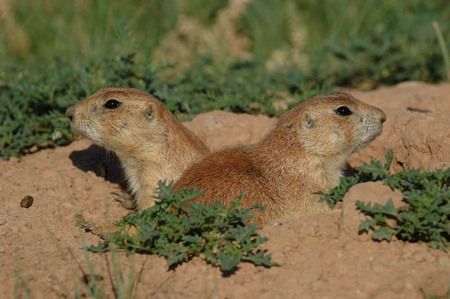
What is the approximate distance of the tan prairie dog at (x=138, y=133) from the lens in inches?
198

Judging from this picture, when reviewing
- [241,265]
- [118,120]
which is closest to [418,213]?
[241,265]

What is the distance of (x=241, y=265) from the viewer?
3785mm

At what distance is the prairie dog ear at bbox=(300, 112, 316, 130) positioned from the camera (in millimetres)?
4926

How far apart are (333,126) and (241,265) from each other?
A: 1697 millimetres

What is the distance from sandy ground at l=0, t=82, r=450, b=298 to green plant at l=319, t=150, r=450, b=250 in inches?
3.2

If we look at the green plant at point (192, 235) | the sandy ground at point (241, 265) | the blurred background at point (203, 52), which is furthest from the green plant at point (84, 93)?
the green plant at point (192, 235)

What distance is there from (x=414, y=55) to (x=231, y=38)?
2.78 m

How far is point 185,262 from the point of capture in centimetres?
387

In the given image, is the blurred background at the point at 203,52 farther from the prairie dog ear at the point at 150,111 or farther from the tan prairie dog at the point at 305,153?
the tan prairie dog at the point at 305,153

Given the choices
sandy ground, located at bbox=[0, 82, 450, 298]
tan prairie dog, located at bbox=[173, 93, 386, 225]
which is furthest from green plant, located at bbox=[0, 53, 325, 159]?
tan prairie dog, located at bbox=[173, 93, 386, 225]

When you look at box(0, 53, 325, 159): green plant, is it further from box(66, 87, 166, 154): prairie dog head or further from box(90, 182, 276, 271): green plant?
box(90, 182, 276, 271): green plant

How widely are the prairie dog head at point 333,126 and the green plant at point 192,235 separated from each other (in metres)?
1.19

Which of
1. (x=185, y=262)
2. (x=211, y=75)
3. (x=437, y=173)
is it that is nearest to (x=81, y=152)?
(x=211, y=75)

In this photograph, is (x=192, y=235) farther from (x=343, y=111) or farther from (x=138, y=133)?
(x=343, y=111)
